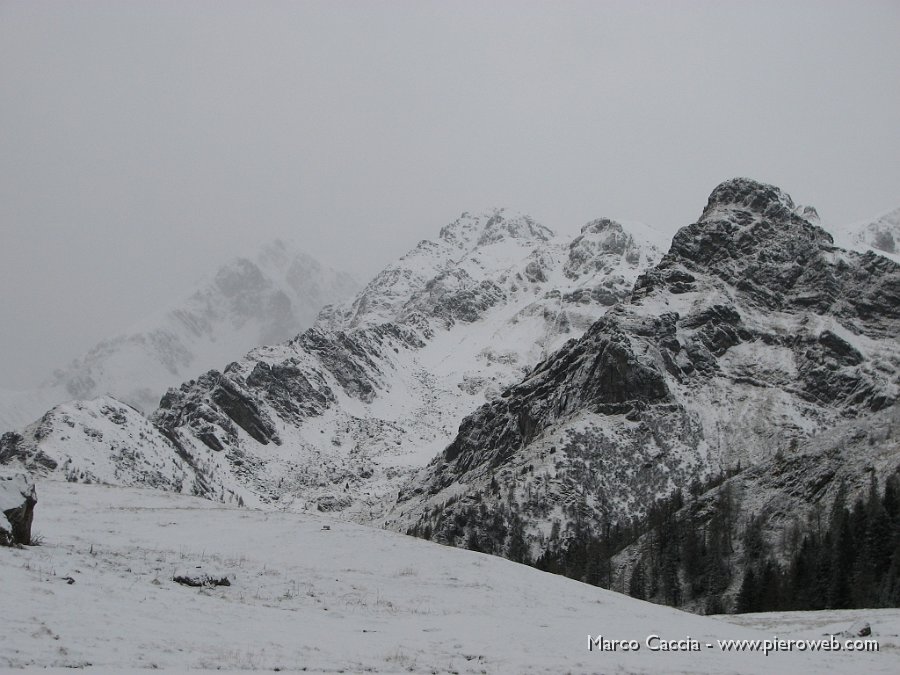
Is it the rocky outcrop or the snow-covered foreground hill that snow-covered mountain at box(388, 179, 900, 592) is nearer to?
the snow-covered foreground hill

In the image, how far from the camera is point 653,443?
15625 cm

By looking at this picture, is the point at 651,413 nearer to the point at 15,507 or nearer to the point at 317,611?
the point at 317,611

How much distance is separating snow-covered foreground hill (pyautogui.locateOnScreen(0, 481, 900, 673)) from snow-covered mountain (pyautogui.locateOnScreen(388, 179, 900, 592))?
98.2m

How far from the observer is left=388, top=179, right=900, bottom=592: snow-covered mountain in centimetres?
14388

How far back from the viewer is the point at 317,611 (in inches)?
1081

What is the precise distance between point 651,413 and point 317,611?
14608cm

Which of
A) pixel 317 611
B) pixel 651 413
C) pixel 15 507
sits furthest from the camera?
pixel 651 413

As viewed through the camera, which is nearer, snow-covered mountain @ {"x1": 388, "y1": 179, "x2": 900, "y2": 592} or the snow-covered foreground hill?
the snow-covered foreground hill

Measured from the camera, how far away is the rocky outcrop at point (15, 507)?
29141 millimetres

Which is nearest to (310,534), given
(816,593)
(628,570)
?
(816,593)

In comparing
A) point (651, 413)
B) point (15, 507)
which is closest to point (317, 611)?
point (15, 507)

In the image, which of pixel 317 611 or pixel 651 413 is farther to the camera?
pixel 651 413

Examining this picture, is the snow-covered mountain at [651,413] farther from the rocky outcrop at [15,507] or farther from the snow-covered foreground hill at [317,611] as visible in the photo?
the rocky outcrop at [15,507]

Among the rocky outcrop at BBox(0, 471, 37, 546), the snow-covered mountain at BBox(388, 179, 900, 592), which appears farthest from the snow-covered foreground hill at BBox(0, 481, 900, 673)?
the snow-covered mountain at BBox(388, 179, 900, 592)
